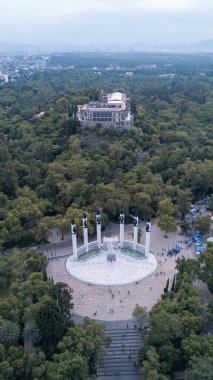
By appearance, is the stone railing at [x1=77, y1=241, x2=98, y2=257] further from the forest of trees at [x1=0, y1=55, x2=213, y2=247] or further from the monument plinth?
the forest of trees at [x1=0, y1=55, x2=213, y2=247]

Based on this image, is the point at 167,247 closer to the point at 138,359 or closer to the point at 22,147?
the point at 138,359

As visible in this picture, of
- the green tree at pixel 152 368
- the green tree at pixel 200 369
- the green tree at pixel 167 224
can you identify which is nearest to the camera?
the green tree at pixel 200 369

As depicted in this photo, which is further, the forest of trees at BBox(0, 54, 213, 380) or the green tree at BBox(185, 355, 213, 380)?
the forest of trees at BBox(0, 54, 213, 380)

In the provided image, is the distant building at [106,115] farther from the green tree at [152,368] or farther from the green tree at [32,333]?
the green tree at [152,368]

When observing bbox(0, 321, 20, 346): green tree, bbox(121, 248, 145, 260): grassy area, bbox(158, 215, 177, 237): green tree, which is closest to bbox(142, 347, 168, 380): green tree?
bbox(0, 321, 20, 346): green tree

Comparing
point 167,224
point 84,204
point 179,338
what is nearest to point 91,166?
point 84,204

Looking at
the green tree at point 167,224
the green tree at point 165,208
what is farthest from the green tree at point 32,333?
the green tree at point 165,208

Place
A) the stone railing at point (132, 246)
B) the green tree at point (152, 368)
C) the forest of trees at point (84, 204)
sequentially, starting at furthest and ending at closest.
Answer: the stone railing at point (132, 246) < the forest of trees at point (84, 204) < the green tree at point (152, 368)
